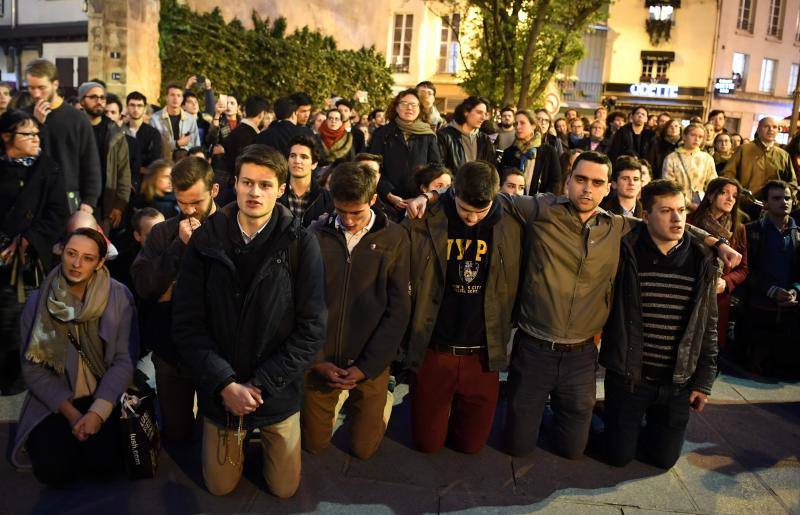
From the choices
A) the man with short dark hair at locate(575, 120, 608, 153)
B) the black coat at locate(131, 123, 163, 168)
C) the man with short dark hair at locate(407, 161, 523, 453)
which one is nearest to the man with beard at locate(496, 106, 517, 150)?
the man with short dark hair at locate(575, 120, 608, 153)

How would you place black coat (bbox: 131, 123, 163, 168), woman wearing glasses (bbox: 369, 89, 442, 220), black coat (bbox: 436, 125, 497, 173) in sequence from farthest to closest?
black coat (bbox: 131, 123, 163, 168), black coat (bbox: 436, 125, 497, 173), woman wearing glasses (bbox: 369, 89, 442, 220)

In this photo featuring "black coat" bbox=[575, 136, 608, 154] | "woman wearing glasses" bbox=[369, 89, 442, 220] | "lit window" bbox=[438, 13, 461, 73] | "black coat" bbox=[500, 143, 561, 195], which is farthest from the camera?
"lit window" bbox=[438, 13, 461, 73]

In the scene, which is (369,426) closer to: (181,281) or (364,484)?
(364,484)

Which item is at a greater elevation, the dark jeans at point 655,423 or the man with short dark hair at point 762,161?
the man with short dark hair at point 762,161

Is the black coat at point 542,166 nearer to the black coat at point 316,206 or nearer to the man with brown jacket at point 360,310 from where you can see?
the black coat at point 316,206

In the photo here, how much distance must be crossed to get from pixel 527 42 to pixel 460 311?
1425cm

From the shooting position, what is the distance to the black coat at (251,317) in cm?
335

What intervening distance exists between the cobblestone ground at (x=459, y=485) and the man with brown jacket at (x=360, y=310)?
11.0 inches

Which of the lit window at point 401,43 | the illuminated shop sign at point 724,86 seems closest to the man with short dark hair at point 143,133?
the lit window at point 401,43

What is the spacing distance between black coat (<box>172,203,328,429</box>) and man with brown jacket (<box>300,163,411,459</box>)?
1.37ft

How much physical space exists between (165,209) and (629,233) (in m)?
3.74

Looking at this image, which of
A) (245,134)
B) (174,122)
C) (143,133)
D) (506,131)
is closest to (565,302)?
(245,134)

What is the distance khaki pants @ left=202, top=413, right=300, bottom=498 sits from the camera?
350 centimetres

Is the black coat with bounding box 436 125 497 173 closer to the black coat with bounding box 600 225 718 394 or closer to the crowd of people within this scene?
the crowd of people
